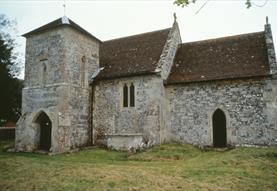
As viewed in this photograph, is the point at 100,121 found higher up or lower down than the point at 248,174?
higher up

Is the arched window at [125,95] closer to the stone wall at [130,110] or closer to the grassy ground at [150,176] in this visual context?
the stone wall at [130,110]

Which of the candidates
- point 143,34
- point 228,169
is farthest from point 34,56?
point 228,169

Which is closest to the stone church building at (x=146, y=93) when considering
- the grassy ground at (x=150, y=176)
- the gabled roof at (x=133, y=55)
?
the gabled roof at (x=133, y=55)

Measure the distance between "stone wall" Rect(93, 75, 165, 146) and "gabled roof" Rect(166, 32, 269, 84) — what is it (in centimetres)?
174

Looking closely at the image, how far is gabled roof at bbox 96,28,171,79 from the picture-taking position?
1938 centimetres

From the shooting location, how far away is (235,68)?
17.8 metres

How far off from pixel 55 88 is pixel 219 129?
11812 millimetres

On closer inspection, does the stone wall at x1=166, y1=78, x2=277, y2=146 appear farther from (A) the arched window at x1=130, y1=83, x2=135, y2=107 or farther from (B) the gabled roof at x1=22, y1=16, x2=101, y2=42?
(B) the gabled roof at x1=22, y1=16, x2=101, y2=42

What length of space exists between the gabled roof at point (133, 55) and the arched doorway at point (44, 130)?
509cm

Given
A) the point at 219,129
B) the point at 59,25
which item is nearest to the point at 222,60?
the point at 219,129

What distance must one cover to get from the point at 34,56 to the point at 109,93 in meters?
6.43

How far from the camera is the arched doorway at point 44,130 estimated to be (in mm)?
19359

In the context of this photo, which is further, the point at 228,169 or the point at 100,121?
the point at 100,121

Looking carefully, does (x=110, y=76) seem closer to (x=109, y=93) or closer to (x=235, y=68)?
(x=109, y=93)
